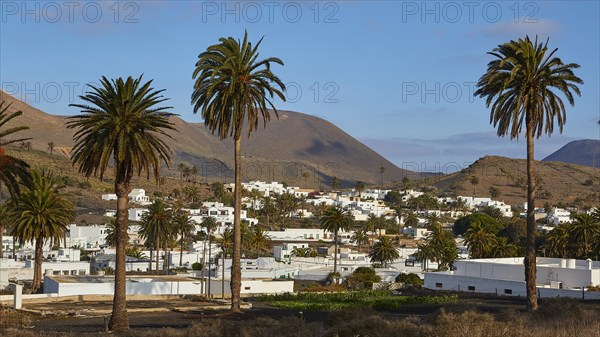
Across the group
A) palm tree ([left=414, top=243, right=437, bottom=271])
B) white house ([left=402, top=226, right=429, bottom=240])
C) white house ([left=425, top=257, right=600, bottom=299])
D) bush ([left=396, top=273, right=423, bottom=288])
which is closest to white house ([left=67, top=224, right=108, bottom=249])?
palm tree ([left=414, top=243, right=437, bottom=271])

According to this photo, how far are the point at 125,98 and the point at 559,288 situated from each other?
136ft

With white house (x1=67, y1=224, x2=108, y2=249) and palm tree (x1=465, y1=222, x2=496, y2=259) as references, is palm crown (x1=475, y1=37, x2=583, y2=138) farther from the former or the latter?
white house (x1=67, y1=224, x2=108, y2=249)

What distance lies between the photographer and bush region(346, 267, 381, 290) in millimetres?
79356

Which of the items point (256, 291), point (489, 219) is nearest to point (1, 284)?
point (256, 291)

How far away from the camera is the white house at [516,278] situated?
218ft

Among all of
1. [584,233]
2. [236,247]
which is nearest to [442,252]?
[584,233]

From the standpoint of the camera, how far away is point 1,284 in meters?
64.4

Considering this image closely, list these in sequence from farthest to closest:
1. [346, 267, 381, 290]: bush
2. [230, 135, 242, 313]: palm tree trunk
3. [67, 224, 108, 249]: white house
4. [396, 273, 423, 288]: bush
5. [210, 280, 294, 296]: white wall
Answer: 1. [67, 224, 108, 249]: white house
2. [396, 273, 423, 288]: bush
3. [346, 267, 381, 290]: bush
4. [210, 280, 294, 296]: white wall
5. [230, 135, 242, 313]: palm tree trunk

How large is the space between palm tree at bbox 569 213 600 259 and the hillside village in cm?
404

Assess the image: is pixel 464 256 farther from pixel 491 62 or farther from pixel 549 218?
pixel 491 62

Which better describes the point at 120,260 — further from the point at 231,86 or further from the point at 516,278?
the point at 516,278

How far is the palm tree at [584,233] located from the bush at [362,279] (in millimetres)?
23887

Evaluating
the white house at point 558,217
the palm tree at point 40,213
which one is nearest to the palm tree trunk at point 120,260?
the palm tree at point 40,213

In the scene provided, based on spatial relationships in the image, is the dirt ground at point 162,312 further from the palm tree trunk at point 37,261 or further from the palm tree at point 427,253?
the palm tree at point 427,253
